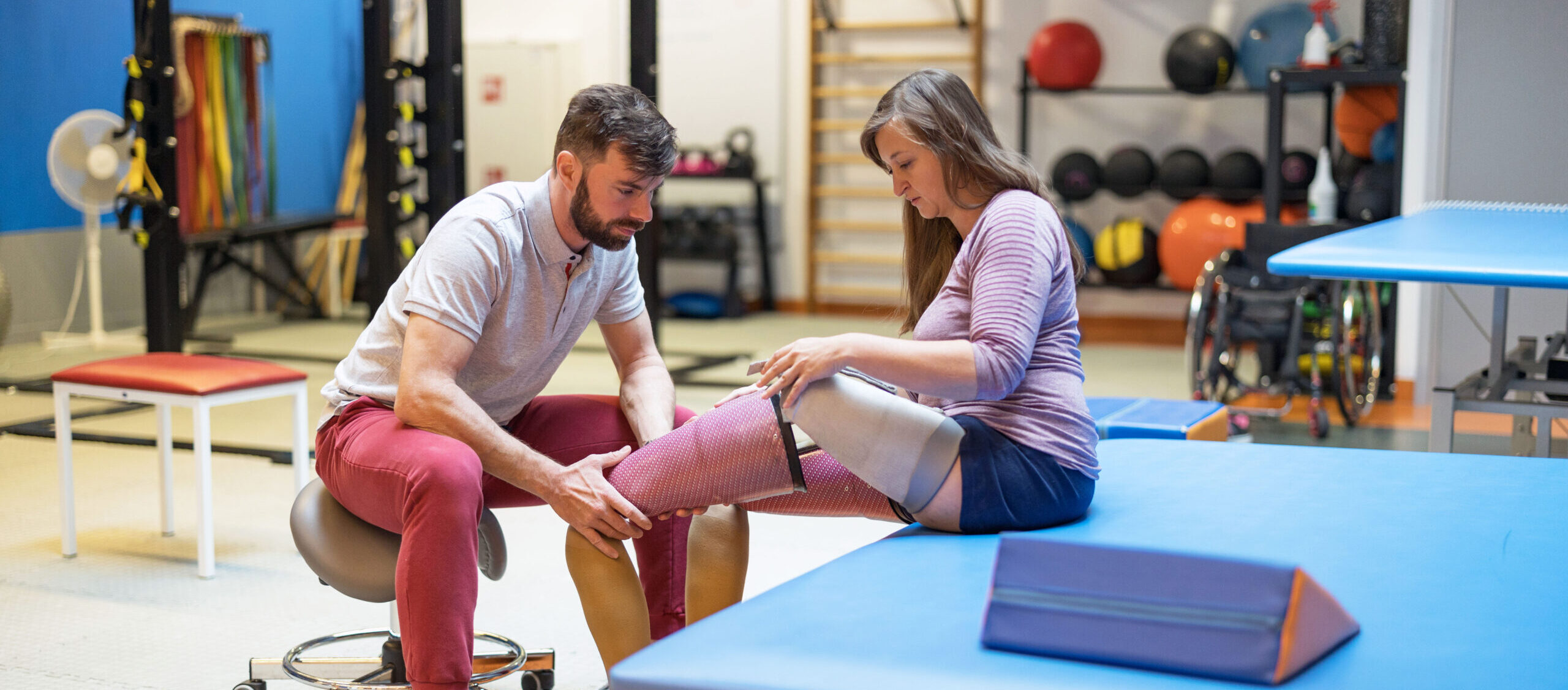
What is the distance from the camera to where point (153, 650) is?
8.70 ft

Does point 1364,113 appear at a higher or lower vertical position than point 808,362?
higher

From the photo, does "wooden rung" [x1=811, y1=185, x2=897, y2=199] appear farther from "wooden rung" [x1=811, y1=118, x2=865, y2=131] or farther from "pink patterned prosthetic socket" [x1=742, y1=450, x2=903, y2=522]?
"pink patterned prosthetic socket" [x1=742, y1=450, x2=903, y2=522]

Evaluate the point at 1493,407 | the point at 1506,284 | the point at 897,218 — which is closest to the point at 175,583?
the point at 1506,284

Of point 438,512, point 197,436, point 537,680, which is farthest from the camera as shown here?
point 197,436

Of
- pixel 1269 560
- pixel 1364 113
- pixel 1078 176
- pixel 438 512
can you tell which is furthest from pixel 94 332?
pixel 1269 560

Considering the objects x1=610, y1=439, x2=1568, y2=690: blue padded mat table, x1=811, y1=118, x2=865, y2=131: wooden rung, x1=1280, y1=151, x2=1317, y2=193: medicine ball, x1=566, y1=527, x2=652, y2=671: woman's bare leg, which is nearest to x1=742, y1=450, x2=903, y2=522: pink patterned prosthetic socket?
x1=610, y1=439, x2=1568, y2=690: blue padded mat table

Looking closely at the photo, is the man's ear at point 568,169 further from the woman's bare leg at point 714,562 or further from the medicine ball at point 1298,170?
the medicine ball at point 1298,170

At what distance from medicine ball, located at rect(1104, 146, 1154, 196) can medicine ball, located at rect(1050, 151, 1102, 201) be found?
2.9 inches

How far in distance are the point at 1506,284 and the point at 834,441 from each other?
1.47 m

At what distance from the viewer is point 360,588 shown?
201 centimetres

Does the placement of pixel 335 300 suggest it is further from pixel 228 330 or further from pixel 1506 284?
pixel 1506 284

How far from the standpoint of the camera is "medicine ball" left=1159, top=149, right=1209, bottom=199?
6875 mm

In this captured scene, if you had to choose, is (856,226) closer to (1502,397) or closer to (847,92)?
(847,92)

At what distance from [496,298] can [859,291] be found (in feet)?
20.9
